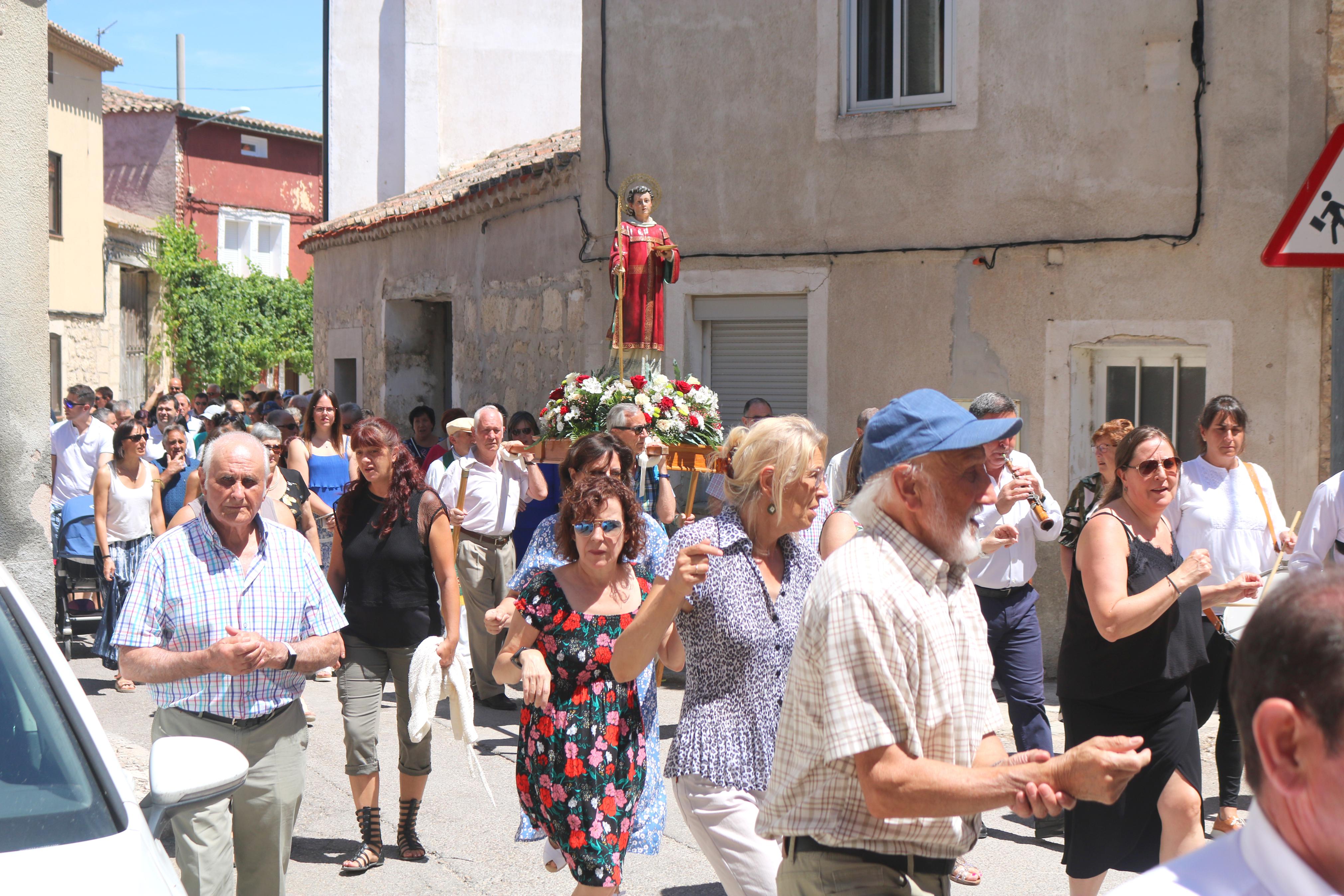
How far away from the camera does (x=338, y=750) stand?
7.76m

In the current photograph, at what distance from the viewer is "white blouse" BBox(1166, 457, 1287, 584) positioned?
6.46 meters

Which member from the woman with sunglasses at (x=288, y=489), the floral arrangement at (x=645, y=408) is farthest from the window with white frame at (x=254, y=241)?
the floral arrangement at (x=645, y=408)

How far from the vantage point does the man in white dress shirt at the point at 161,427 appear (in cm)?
1371

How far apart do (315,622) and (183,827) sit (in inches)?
28.7

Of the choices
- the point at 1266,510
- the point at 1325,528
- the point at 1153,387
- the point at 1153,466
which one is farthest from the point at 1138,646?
the point at 1153,387

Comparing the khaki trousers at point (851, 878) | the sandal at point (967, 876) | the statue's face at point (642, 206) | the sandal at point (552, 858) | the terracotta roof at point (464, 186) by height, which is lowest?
the sandal at point (967, 876)

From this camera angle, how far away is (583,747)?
14.0 feet

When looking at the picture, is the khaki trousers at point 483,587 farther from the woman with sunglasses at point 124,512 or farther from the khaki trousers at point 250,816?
the khaki trousers at point 250,816

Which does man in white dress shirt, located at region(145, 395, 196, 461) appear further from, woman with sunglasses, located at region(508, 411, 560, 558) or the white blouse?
the white blouse

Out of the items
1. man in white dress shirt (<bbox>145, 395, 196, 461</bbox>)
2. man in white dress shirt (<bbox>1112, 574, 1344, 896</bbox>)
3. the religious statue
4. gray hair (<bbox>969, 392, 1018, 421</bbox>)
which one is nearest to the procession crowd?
man in white dress shirt (<bbox>1112, 574, 1344, 896</bbox>)

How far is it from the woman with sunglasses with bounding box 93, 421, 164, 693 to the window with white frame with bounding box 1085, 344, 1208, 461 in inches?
275

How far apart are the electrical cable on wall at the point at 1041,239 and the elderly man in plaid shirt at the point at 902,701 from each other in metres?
7.26

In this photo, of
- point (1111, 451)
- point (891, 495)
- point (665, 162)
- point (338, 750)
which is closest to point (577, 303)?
point (665, 162)

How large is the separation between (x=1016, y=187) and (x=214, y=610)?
745cm
